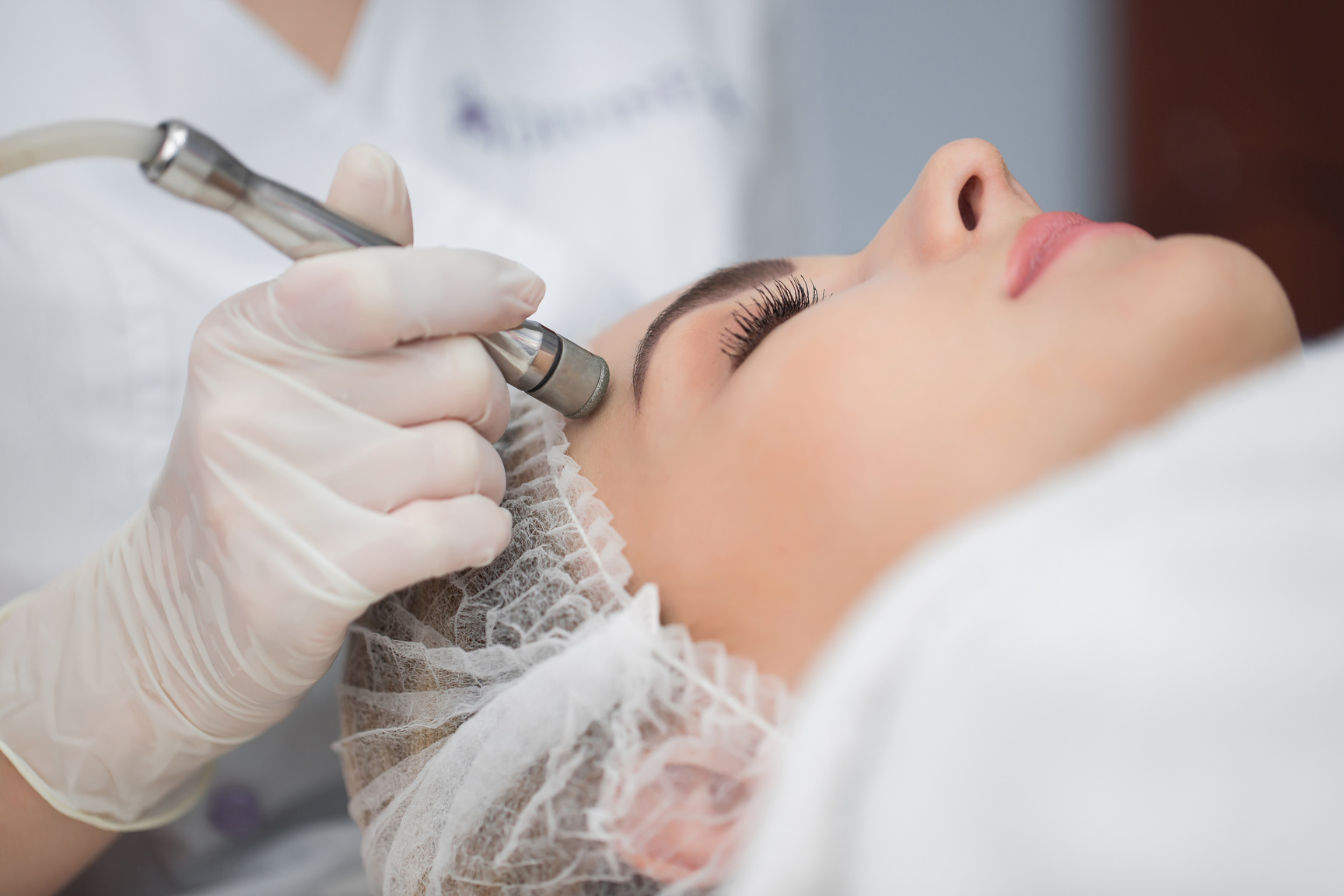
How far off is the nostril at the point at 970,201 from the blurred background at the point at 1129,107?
118 cm

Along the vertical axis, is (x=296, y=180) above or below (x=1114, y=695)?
above

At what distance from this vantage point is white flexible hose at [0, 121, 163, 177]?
540 mm

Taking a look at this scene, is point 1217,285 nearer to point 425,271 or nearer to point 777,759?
point 777,759

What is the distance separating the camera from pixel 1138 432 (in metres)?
0.53

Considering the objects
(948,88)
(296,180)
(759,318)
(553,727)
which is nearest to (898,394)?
(759,318)

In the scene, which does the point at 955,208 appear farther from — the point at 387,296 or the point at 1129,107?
the point at 1129,107

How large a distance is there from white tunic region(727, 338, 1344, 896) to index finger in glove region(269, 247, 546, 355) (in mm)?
387

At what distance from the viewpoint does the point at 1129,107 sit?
7.08ft

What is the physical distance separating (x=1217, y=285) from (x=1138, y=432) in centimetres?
12

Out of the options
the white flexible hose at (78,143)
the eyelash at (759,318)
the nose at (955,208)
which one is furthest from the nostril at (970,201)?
the white flexible hose at (78,143)

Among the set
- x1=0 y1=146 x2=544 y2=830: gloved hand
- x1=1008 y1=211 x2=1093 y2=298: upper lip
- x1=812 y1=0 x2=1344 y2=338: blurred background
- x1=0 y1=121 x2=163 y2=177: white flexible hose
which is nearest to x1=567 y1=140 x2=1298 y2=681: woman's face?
x1=1008 y1=211 x2=1093 y2=298: upper lip

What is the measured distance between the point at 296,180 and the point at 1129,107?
202cm

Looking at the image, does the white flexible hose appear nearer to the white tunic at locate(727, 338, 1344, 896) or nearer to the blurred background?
the white tunic at locate(727, 338, 1344, 896)

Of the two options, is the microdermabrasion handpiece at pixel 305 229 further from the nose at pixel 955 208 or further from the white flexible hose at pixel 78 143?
the nose at pixel 955 208
